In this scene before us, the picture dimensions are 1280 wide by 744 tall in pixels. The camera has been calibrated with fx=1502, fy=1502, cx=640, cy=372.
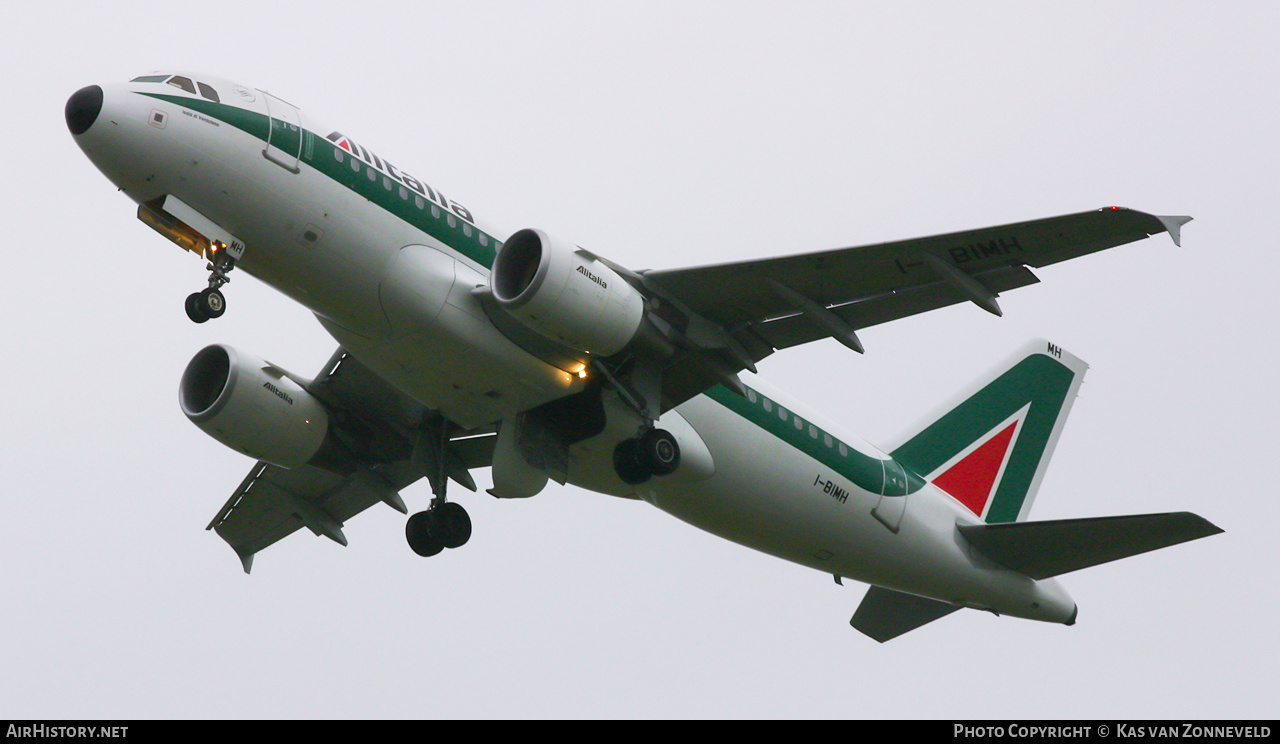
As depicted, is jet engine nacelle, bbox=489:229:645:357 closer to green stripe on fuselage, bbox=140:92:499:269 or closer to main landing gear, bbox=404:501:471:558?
green stripe on fuselage, bbox=140:92:499:269

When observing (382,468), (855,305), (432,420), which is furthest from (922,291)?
(382,468)

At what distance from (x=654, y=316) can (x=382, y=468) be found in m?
6.72

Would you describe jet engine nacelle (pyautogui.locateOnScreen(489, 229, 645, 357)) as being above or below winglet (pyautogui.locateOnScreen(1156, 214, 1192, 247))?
below

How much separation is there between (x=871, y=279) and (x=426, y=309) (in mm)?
6017

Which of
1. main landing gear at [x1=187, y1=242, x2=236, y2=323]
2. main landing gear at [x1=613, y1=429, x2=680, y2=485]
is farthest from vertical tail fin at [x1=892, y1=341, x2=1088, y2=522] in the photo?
main landing gear at [x1=187, y1=242, x2=236, y2=323]

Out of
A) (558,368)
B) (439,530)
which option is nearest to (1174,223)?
(558,368)

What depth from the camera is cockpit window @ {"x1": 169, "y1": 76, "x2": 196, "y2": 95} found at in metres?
19.7

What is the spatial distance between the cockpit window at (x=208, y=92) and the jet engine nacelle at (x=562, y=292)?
4.23 metres

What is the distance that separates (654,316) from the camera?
69.4 feet

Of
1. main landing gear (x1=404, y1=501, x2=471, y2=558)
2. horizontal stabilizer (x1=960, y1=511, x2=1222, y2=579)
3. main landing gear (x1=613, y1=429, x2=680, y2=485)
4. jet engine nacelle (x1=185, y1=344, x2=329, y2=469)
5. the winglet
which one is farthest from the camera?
main landing gear (x1=404, y1=501, x2=471, y2=558)

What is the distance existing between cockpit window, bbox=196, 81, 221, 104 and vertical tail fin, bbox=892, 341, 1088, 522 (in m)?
12.9

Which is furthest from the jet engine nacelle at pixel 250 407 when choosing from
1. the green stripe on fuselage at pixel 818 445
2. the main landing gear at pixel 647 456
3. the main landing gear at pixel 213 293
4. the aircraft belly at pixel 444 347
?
the green stripe on fuselage at pixel 818 445

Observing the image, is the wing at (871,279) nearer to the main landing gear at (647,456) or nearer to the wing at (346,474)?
the main landing gear at (647,456)

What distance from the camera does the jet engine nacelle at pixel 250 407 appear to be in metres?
23.2
